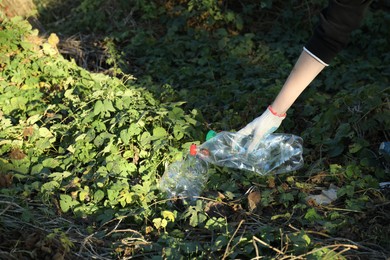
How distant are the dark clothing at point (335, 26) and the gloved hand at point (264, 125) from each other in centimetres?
49

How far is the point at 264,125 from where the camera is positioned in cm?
338

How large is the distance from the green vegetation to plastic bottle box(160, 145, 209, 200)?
0.07 meters

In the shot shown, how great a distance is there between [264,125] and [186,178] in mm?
599

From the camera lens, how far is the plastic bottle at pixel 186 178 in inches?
130

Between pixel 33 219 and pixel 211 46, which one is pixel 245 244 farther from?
pixel 211 46

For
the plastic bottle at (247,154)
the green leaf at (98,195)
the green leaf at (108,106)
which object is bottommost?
the plastic bottle at (247,154)

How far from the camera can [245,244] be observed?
2.65 metres

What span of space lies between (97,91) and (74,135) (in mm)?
427

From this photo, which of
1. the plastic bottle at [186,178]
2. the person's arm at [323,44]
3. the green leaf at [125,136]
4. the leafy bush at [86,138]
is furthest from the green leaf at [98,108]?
the person's arm at [323,44]

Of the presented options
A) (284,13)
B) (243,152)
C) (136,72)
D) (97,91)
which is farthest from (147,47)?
(243,152)

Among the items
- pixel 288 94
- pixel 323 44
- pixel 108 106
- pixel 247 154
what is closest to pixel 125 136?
pixel 108 106

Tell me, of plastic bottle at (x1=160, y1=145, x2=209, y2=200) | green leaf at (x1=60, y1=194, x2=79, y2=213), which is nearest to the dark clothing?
plastic bottle at (x1=160, y1=145, x2=209, y2=200)

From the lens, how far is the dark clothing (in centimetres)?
286

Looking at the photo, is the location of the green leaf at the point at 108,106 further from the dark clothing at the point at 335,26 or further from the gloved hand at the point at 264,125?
the dark clothing at the point at 335,26
